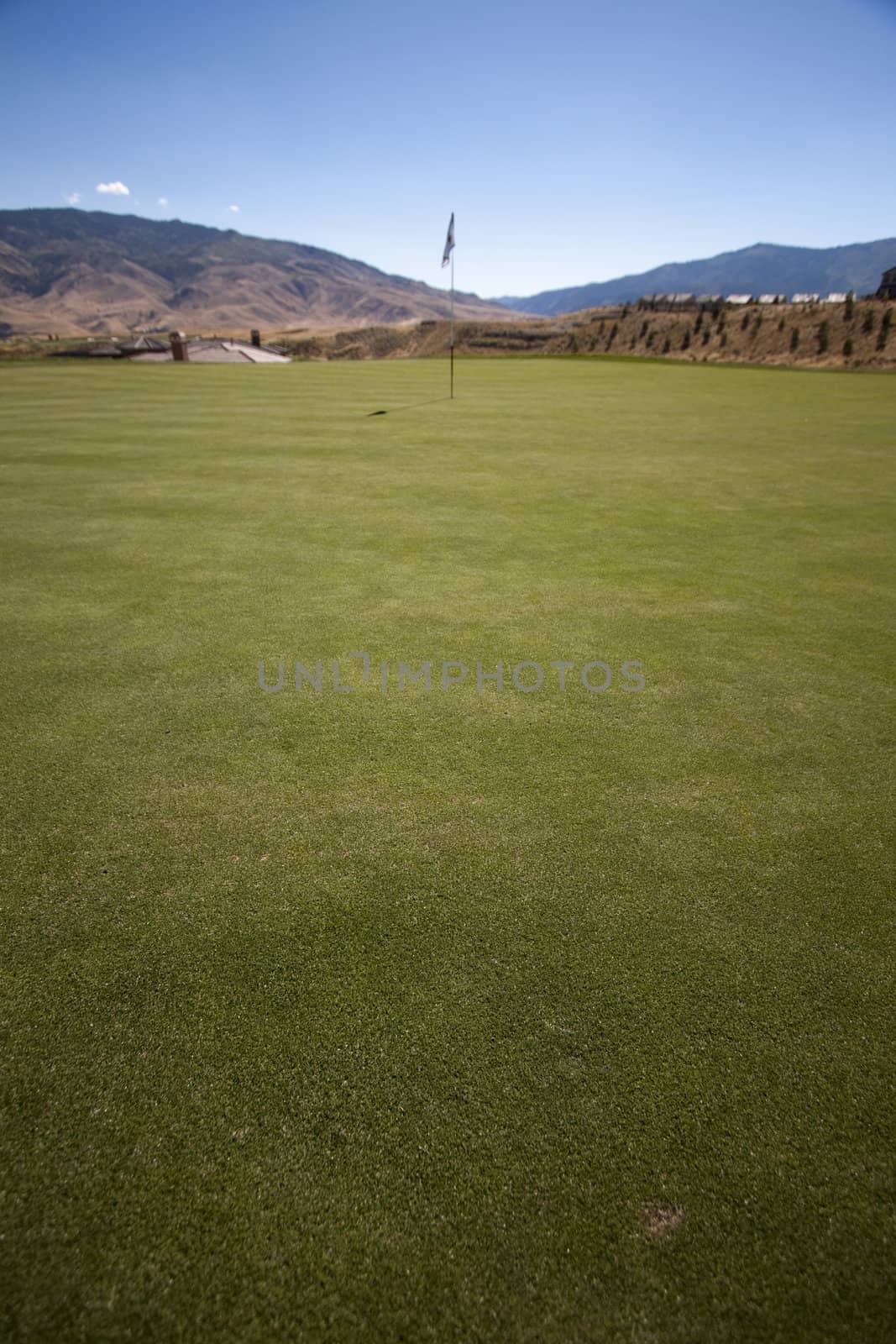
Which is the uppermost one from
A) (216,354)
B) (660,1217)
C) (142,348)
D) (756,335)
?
(756,335)

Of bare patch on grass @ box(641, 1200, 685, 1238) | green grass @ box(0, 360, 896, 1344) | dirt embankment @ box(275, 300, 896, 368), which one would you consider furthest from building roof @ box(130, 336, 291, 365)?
bare patch on grass @ box(641, 1200, 685, 1238)

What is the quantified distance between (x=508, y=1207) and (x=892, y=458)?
1171 centimetres

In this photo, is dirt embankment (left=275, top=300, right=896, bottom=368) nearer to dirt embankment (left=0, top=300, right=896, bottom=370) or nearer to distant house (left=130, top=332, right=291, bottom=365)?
dirt embankment (left=0, top=300, right=896, bottom=370)

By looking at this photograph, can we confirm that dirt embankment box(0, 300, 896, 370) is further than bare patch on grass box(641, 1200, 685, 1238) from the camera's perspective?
Yes

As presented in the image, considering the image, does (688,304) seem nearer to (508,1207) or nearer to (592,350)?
(592,350)

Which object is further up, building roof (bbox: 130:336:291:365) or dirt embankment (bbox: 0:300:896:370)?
dirt embankment (bbox: 0:300:896:370)

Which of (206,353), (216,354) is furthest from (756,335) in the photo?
(206,353)

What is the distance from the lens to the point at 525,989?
196cm

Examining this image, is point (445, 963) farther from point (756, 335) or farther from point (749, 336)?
point (749, 336)

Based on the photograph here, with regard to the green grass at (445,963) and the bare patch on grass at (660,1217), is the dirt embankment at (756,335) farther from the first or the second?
the bare patch on grass at (660,1217)

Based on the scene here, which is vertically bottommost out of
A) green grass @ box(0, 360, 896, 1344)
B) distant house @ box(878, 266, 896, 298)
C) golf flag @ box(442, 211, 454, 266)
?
green grass @ box(0, 360, 896, 1344)

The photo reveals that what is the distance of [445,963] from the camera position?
79.8 inches

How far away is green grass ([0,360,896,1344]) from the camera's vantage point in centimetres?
138

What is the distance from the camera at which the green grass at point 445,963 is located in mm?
1381
